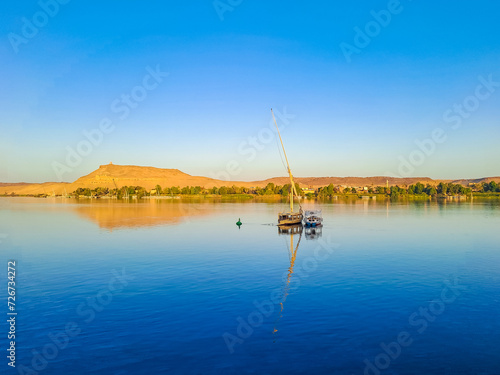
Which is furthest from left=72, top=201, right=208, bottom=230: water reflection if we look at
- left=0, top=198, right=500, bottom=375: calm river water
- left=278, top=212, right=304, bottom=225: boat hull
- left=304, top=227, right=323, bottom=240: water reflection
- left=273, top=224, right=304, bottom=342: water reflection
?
left=0, top=198, right=500, bottom=375: calm river water

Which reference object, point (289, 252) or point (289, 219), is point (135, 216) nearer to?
point (289, 219)

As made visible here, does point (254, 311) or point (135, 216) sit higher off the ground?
point (135, 216)

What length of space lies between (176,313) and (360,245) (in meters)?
38.1

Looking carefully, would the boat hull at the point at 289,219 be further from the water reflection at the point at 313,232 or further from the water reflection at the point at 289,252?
the water reflection at the point at 313,232

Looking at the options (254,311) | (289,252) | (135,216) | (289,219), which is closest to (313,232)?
(289,219)

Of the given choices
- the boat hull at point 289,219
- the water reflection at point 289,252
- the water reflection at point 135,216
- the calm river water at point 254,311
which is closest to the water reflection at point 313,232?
the water reflection at point 289,252

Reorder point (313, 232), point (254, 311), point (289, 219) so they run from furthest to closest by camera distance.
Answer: point (289, 219)
point (313, 232)
point (254, 311)

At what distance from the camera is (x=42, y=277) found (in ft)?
117

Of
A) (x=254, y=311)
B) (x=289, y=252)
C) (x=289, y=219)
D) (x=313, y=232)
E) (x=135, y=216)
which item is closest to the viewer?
(x=254, y=311)

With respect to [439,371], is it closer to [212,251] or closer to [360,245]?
[212,251]

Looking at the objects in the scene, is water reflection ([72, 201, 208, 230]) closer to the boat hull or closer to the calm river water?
the boat hull

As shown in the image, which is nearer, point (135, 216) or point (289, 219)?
point (289, 219)

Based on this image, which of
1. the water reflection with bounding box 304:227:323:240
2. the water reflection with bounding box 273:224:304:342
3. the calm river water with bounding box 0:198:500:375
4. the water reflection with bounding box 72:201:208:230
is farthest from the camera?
the water reflection with bounding box 72:201:208:230

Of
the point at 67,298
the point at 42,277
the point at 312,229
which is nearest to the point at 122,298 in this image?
the point at 67,298
